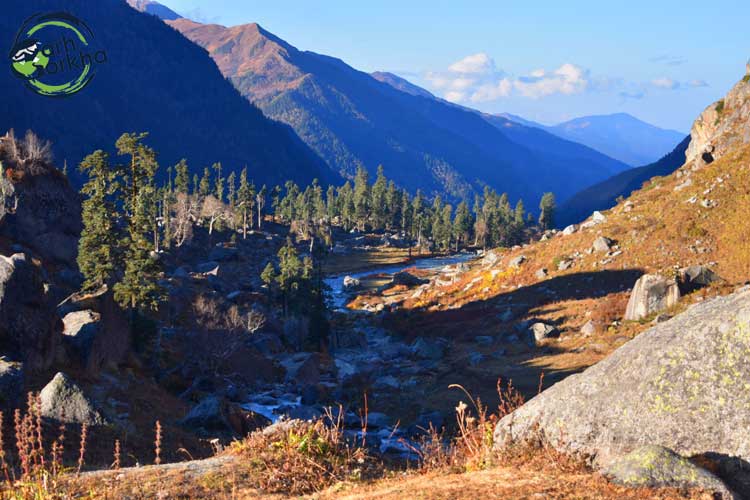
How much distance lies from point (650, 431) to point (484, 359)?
118 ft

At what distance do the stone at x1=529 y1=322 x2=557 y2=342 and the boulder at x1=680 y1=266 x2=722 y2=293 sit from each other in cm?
1004

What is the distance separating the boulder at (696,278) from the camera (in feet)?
130

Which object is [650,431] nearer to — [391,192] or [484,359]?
[484,359]

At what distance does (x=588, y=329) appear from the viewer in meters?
41.0

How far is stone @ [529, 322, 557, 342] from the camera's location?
43.0 meters

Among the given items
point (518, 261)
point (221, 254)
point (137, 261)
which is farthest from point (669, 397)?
point (221, 254)

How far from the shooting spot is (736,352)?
7.45 m

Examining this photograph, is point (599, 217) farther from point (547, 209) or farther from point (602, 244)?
point (547, 209)

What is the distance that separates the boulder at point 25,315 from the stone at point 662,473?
21886 mm

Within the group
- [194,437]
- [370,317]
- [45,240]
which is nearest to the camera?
[194,437]

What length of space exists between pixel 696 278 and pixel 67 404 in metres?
41.4

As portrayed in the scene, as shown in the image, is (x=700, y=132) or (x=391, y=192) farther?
(x=391, y=192)

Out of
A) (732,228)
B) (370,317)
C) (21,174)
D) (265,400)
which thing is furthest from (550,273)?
(21,174)

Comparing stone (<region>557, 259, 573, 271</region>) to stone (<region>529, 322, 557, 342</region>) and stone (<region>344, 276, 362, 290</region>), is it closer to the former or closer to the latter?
stone (<region>529, 322, 557, 342</region>)
